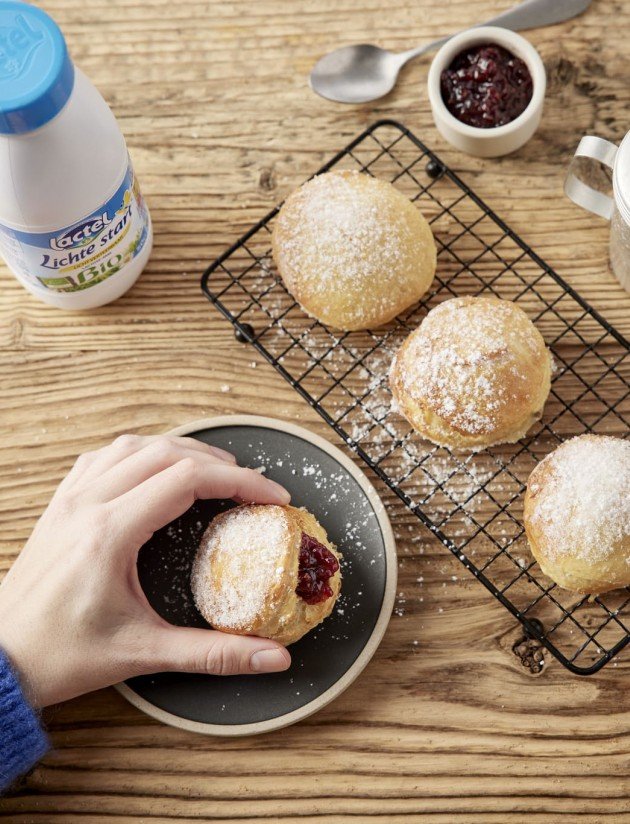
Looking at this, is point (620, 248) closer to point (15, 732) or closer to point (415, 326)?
point (415, 326)

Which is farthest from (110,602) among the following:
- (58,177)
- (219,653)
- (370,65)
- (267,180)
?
(370,65)

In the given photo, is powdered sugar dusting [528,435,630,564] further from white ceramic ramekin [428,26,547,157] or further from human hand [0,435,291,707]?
white ceramic ramekin [428,26,547,157]

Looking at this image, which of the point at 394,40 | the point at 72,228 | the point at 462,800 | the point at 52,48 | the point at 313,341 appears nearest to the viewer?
the point at 52,48

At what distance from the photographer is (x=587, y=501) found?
1.51m

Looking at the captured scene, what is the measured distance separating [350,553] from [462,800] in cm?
48

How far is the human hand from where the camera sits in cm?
148

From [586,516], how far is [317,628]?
517mm

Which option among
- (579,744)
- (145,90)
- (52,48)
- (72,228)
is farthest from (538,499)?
(145,90)

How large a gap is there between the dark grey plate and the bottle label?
35 cm

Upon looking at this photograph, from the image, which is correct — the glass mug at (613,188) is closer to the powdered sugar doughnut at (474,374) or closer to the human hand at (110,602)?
the powdered sugar doughnut at (474,374)

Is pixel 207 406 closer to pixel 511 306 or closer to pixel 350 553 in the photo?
pixel 350 553

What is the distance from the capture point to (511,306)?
5.38 feet

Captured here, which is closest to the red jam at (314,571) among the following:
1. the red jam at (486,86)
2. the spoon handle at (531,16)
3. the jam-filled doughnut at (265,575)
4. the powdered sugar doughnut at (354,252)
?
the jam-filled doughnut at (265,575)

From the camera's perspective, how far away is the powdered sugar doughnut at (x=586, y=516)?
1.50 meters
